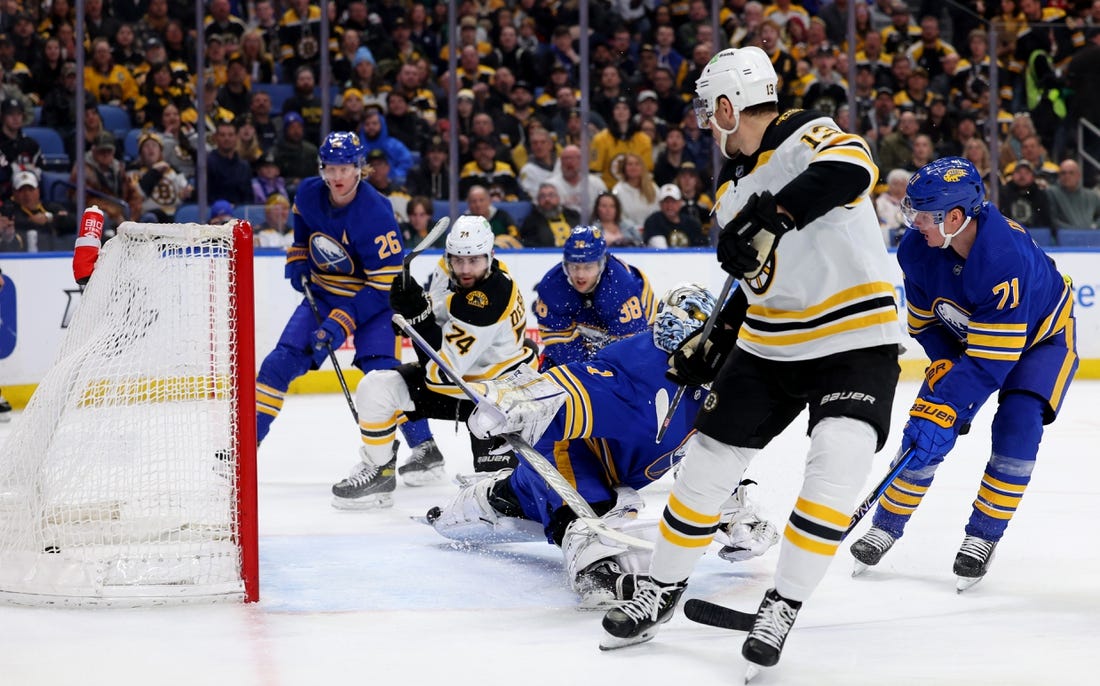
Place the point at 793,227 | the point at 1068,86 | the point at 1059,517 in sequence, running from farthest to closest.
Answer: the point at 1068,86 → the point at 1059,517 → the point at 793,227

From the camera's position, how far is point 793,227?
8.13 feet

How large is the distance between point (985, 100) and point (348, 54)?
3.61 metres

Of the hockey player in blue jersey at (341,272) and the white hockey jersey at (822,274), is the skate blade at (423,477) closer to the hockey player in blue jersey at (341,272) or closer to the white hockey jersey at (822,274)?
the hockey player in blue jersey at (341,272)

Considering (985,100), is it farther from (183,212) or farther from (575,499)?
(575,499)

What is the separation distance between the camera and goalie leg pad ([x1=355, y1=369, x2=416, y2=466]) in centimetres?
435

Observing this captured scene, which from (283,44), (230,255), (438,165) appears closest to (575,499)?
(230,255)

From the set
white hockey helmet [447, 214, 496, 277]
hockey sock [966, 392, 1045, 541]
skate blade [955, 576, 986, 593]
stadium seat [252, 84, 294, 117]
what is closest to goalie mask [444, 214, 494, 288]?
white hockey helmet [447, 214, 496, 277]

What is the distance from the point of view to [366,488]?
4586 mm

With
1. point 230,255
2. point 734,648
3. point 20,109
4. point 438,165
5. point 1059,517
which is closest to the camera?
point 734,648

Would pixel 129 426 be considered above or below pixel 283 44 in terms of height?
below

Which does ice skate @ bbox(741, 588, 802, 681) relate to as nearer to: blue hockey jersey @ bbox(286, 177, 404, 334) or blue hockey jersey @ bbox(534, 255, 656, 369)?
blue hockey jersey @ bbox(534, 255, 656, 369)

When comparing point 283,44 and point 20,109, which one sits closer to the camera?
point 20,109

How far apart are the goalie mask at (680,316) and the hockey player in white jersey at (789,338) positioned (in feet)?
1.36

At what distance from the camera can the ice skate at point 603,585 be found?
307cm
